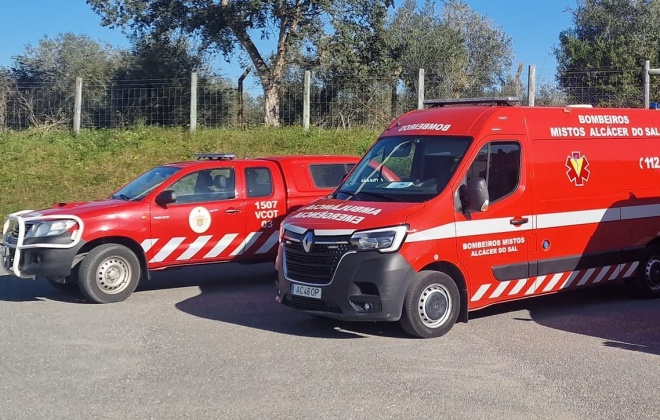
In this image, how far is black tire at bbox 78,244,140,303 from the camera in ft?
32.9

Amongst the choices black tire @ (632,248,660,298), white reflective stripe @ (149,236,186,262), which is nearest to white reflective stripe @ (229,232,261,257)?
white reflective stripe @ (149,236,186,262)

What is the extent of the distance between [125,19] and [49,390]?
957 inches

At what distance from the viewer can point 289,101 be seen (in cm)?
2412

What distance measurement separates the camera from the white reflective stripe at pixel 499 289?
869 centimetres

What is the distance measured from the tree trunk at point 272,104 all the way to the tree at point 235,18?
77 centimetres

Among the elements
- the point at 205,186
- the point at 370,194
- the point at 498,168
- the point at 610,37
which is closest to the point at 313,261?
the point at 370,194

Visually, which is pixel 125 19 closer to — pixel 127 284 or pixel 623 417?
pixel 127 284

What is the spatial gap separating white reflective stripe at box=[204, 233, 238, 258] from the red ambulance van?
2.40 m

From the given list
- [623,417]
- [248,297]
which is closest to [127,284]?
[248,297]

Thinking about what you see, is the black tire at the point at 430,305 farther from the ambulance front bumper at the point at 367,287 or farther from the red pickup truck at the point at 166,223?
the red pickup truck at the point at 166,223

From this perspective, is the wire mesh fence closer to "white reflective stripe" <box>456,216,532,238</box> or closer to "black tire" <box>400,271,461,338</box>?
"white reflective stripe" <box>456,216,532,238</box>

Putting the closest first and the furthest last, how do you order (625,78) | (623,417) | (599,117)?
(623,417) < (599,117) < (625,78)

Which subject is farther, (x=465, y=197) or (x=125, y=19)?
(x=125, y=19)

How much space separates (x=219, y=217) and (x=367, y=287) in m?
3.64
